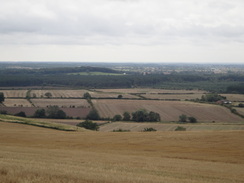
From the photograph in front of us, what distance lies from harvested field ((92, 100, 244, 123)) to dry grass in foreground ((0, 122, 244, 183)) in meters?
28.0

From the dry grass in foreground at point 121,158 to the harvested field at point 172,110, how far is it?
91.9ft

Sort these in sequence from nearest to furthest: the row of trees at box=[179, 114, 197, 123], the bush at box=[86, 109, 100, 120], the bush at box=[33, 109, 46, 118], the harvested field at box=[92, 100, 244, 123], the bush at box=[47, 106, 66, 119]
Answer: the row of trees at box=[179, 114, 197, 123], the bush at box=[86, 109, 100, 120], the harvested field at box=[92, 100, 244, 123], the bush at box=[47, 106, 66, 119], the bush at box=[33, 109, 46, 118]

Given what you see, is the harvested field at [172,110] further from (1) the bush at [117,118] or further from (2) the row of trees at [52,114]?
(2) the row of trees at [52,114]

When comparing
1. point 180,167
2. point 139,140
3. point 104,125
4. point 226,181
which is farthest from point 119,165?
point 104,125

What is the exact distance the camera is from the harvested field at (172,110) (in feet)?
194

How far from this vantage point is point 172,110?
66938 millimetres

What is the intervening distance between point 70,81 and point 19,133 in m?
110

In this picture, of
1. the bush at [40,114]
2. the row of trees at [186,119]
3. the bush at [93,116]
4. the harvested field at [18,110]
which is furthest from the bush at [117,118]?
the harvested field at [18,110]

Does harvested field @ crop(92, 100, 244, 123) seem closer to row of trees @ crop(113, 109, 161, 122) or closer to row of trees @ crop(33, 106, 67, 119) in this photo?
row of trees @ crop(113, 109, 161, 122)

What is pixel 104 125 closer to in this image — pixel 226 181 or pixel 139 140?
pixel 139 140

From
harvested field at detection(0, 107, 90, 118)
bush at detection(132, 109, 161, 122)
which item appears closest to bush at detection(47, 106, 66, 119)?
harvested field at detection(0, 107, 90, 118)

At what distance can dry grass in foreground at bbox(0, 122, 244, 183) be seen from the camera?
11219mm

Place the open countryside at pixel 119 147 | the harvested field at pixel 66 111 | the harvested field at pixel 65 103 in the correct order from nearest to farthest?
the open countryside at pixel 119 147 → the harvested field at pixel 66 111 → the harvested field at pixel 65 103

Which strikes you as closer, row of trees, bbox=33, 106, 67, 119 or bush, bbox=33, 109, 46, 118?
row of trees, bbox=33, 106, 67, 119
